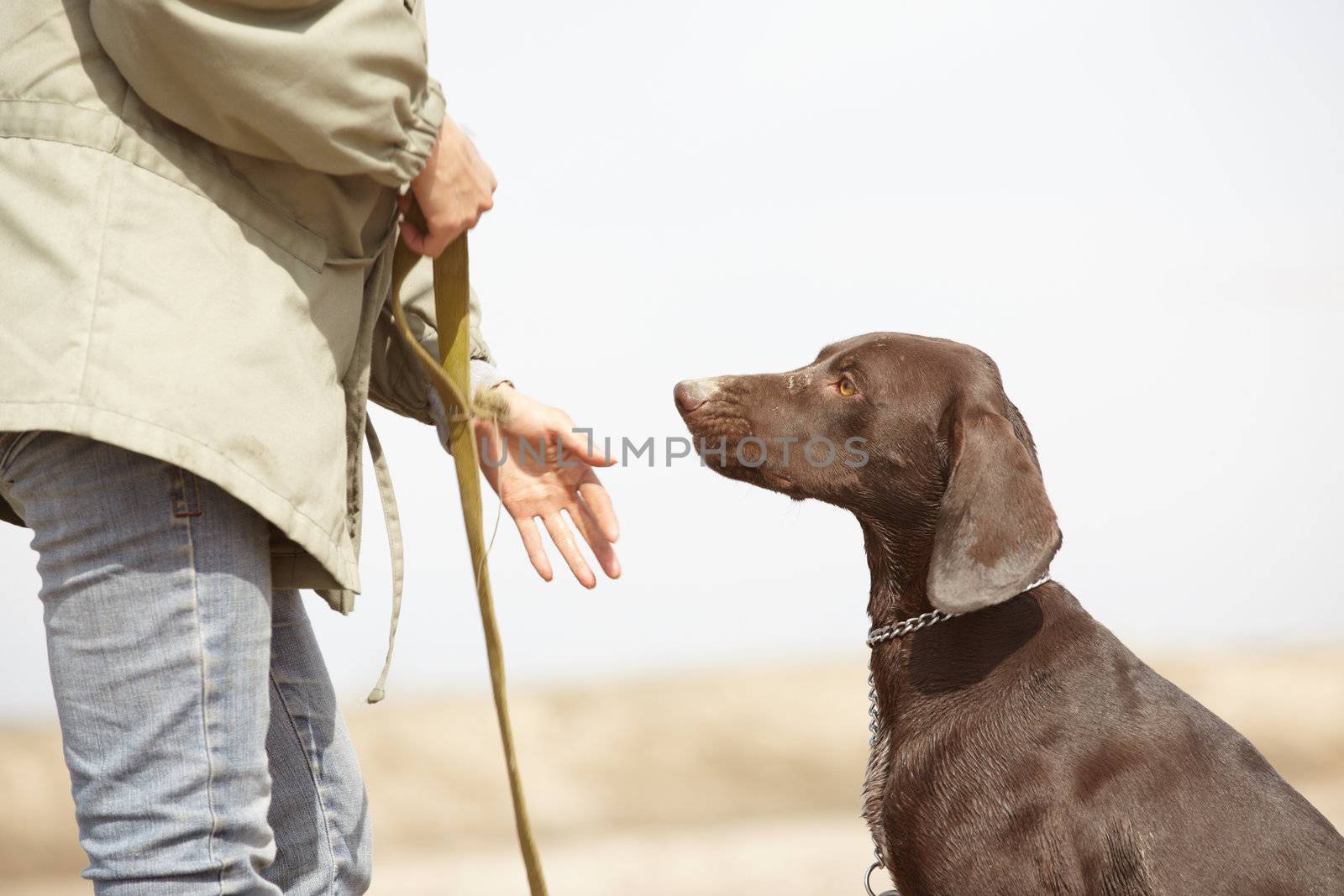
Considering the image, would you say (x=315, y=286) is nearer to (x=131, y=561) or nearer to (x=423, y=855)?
(x=131, y=561)

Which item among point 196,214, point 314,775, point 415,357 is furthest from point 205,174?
point 314,775

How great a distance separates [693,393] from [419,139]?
1.16 m

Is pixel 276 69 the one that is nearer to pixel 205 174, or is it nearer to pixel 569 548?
pixel 205 174

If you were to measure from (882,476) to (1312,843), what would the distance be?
1090 mm

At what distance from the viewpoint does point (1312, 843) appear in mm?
2207

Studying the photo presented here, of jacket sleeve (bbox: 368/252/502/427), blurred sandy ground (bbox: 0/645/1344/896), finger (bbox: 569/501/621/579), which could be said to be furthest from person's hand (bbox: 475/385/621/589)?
blurred sandy ground (bbox: 0/645/1344/896)

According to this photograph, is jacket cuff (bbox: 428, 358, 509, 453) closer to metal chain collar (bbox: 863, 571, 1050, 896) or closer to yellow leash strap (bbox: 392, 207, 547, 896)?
yellow leash strap (bbox: 392, 207, 547, 896)

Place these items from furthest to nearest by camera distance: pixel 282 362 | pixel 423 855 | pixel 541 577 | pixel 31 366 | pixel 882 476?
pixel 423 855
pixel 882 476
pixel 541 577
pixel 282 362
pixel 31 366

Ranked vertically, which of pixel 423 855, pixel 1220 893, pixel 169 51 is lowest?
pixel 423 855

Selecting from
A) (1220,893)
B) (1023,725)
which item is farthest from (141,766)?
(1220,893)

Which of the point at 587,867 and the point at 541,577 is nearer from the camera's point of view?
the point at 541,577

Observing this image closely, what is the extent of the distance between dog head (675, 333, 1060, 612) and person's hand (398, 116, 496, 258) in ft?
3.09

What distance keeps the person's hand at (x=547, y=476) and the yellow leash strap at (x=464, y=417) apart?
0.21 m

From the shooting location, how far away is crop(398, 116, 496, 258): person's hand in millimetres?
1822
